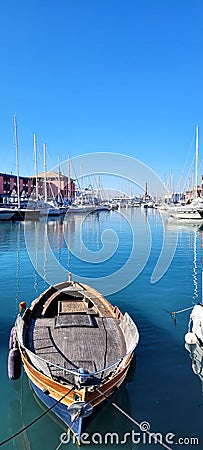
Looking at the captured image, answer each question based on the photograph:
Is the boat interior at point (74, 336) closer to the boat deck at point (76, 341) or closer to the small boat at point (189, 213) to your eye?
Answer: the boat deck at point (76, 341)

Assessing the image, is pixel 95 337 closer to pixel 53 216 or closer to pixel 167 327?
pixel 167 327

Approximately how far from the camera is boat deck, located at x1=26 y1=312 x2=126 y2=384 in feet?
26.3

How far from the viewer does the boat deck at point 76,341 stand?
8031 mm

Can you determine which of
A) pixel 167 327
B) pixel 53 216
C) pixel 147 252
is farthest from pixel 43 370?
pixel 53 216

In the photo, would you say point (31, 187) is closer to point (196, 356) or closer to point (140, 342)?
point (140, 342)

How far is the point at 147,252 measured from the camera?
31.7m

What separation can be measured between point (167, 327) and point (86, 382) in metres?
6.77

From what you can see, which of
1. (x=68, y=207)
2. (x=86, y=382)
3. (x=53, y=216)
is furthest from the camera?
(x=68, y=207)

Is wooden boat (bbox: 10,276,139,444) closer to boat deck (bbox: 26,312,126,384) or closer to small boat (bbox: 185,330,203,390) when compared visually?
boat deck (bbox: 26,312,126,384)

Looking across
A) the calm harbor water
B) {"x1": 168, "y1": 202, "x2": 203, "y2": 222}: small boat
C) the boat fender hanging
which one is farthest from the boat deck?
{"x1": 168, "y1": 202, "x2": 203, "y2": 222}: small boat

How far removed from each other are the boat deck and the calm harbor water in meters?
1.01
